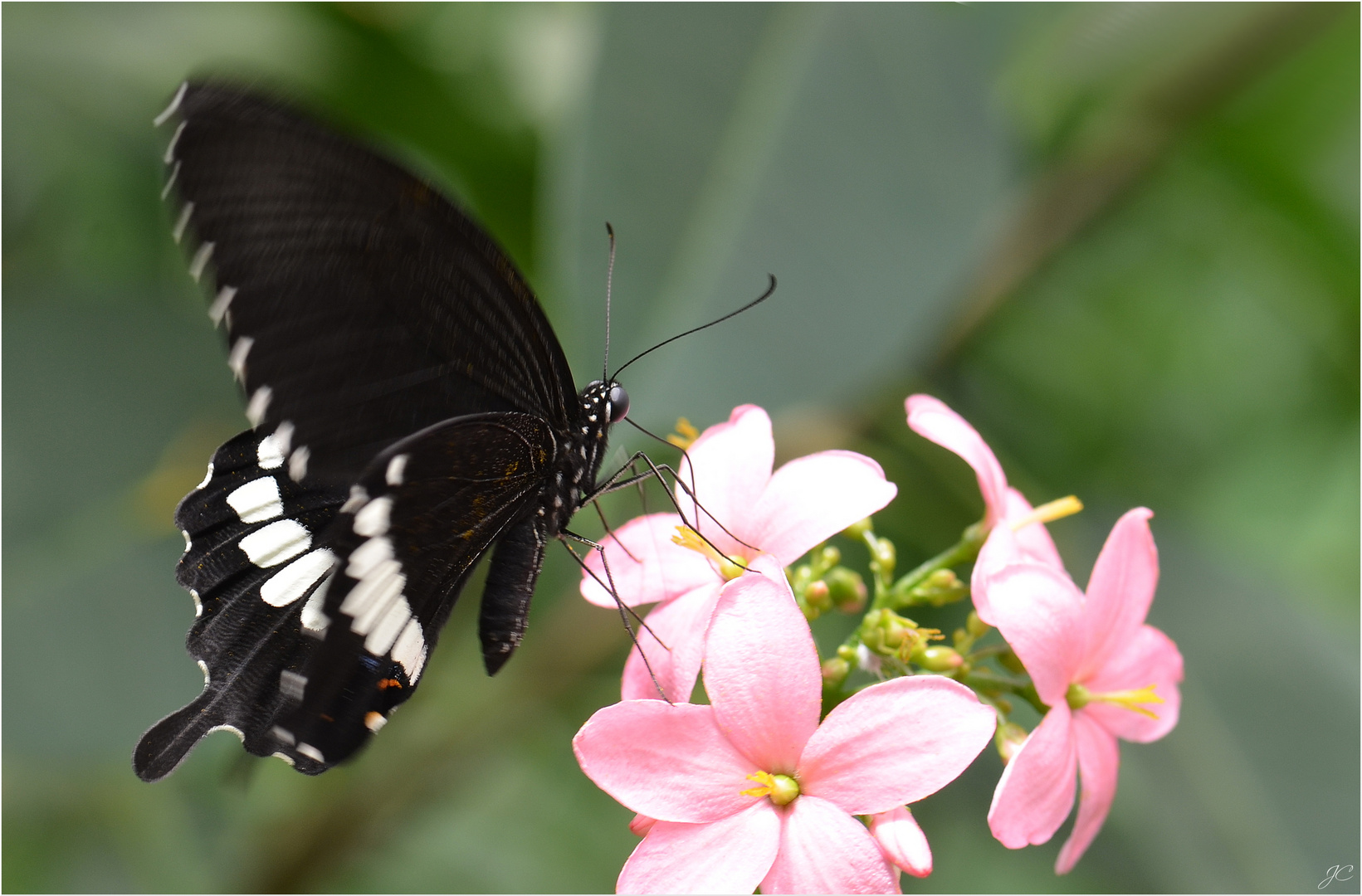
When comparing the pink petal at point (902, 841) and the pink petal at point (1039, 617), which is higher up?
the pink petal at point (1039, 617)

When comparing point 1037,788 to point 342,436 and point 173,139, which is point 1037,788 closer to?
point 342,436

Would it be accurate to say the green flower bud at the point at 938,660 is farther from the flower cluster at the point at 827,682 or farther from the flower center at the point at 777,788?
the flower center at the point at 777,788

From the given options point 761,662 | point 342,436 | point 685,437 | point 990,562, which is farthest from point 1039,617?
point 342,436

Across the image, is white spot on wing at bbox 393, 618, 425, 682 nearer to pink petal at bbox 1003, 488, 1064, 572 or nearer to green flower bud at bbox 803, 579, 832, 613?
green flower bud at bbox 803, 579, 832, 613

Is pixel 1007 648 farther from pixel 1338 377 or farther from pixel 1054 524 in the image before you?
pixel 1338 377

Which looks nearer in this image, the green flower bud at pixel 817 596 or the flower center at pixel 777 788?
the flower center at pixel 777 788

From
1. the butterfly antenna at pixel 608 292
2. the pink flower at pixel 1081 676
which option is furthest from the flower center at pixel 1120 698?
the butterfly antenna at pixel 608 292
